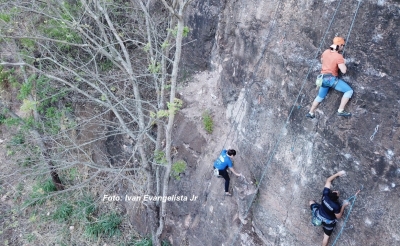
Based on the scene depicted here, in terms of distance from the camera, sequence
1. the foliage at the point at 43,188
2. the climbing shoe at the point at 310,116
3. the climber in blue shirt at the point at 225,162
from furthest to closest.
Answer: the foliage at the point at 43,188
the climber in blue shirt at the point at 225,162
the climbing shoe at the point at 310,116

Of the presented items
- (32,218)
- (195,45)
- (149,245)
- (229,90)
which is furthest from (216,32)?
(32,218)

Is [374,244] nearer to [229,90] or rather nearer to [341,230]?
[341,230]

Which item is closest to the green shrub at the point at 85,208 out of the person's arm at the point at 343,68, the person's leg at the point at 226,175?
the person's leg at the point at 226,175

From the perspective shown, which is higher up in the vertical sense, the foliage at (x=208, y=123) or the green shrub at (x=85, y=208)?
the foliage at (x=208, y=123)

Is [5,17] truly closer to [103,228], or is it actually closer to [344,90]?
[103,228]

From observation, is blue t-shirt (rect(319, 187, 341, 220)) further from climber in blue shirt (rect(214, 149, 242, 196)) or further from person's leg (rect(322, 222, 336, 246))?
climber in blue shirt (rect(214, 149, 242, 196))

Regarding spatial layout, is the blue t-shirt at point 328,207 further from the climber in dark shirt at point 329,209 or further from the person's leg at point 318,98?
the person's leg at point 318,98

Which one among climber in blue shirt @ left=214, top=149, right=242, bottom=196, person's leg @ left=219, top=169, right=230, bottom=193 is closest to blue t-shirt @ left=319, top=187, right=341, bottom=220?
climber in blue shirt @ left=214, top=149, right=242, bottom=196
